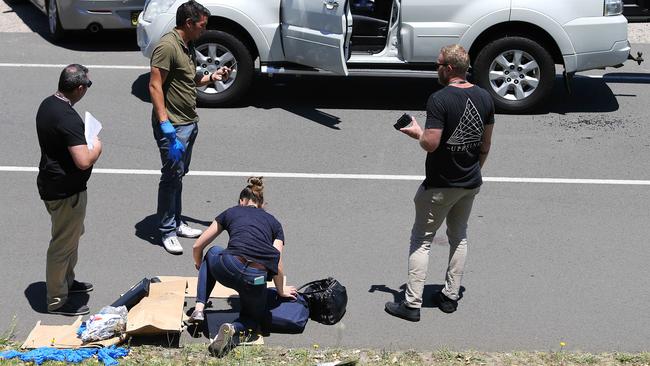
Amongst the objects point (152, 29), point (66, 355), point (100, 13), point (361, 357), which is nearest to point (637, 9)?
point (152, 29)

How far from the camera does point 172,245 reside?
314 inches

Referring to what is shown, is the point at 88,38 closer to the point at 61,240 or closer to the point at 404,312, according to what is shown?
the point at 61,240

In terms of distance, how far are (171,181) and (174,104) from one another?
1.98 ft

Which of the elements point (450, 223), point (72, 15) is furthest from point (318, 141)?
point (72, 15)

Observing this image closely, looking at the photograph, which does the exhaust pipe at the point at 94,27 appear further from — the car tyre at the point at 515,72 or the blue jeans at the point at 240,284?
the blue jeans at the point at 240,284

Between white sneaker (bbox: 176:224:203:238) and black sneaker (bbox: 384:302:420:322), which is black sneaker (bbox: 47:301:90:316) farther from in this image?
black sneaker (bbox: 384:302:420:322)

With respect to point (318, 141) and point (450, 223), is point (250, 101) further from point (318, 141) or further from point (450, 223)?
point (450, 223)

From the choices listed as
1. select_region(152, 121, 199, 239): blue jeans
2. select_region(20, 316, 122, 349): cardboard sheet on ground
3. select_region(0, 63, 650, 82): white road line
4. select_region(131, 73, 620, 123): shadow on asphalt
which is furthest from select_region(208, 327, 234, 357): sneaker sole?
select_region(0, 63, 650, 82): white road line

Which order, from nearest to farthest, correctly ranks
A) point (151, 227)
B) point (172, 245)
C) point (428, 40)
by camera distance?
1. point (172, 245)
2. point (151, 227)
3. point (428, 40)

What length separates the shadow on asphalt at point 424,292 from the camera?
7.24m

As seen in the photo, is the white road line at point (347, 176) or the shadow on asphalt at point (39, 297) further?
the white road line at point (347, 176)

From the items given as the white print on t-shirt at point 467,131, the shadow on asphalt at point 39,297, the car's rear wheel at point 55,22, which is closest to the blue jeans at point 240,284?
the shadow on asphalt at point 39,297

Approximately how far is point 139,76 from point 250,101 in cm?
170

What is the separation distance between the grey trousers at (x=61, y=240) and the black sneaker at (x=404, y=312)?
2.17m
